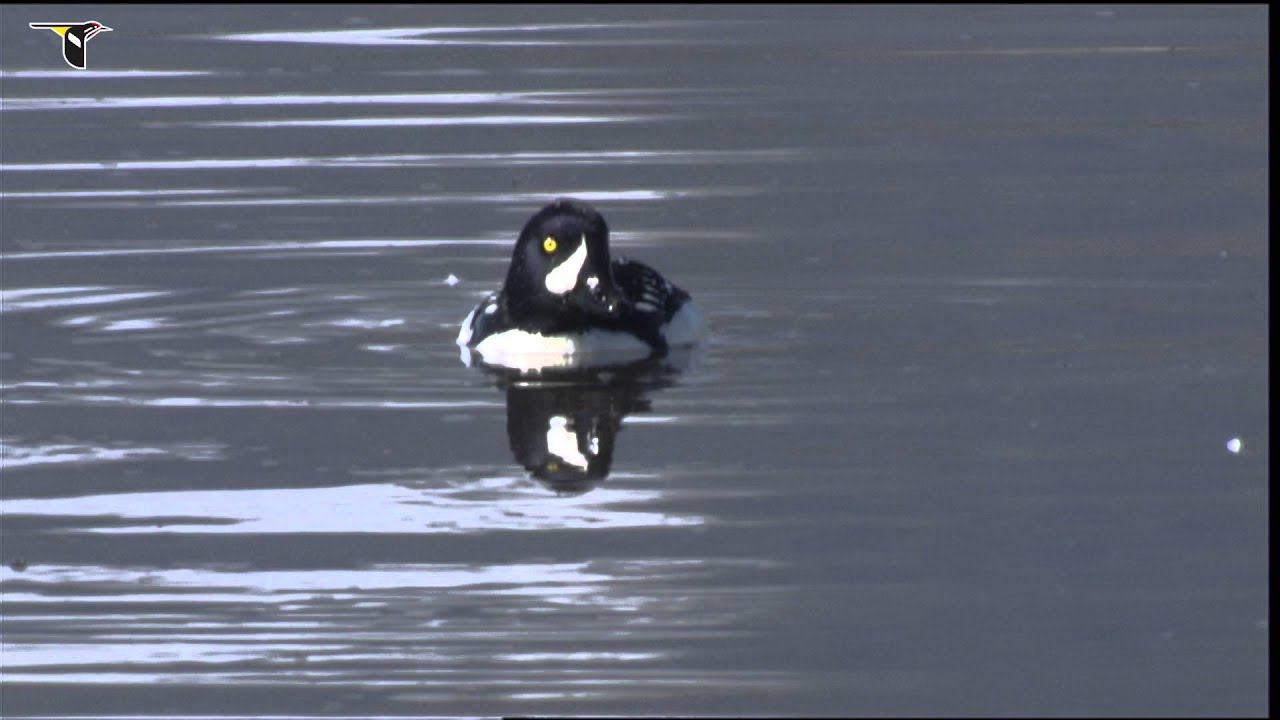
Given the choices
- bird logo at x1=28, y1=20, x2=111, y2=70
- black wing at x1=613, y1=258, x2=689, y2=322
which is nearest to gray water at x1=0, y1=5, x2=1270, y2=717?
black wing at x1=613, y1=258, x2=689, y2=322

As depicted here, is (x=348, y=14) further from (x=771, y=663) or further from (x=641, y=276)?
(x=771, y=663)

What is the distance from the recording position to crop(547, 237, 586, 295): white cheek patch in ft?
42.8

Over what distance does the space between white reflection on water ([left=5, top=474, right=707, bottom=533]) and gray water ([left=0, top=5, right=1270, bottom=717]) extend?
3 centimetres

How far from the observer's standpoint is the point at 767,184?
19062 millimetres

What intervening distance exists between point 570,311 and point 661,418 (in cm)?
156

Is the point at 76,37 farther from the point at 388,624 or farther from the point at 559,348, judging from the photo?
the point at 388,624

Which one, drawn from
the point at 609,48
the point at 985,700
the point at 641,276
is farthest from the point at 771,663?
the point at 609,48

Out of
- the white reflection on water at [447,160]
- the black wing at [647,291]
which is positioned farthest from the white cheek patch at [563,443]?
the white reflection on water at [447,160]

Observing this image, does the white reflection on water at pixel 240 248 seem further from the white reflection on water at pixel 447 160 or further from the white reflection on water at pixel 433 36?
the white reflection on water at pixel 433 36

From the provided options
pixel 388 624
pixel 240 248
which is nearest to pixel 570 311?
pixel 240 248

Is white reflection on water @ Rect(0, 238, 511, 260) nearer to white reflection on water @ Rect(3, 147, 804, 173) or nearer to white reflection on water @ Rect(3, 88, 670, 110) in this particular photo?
white reflection on water @ Rect(3, 147, 804, 173)

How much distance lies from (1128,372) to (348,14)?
21860 millimetres

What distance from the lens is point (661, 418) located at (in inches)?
456

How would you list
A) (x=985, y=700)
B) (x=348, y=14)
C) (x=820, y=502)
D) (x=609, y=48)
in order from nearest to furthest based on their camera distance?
(x=985, y=700) → (x=820, y=502) → (x=609, y=48) → (x=348, y=14)
